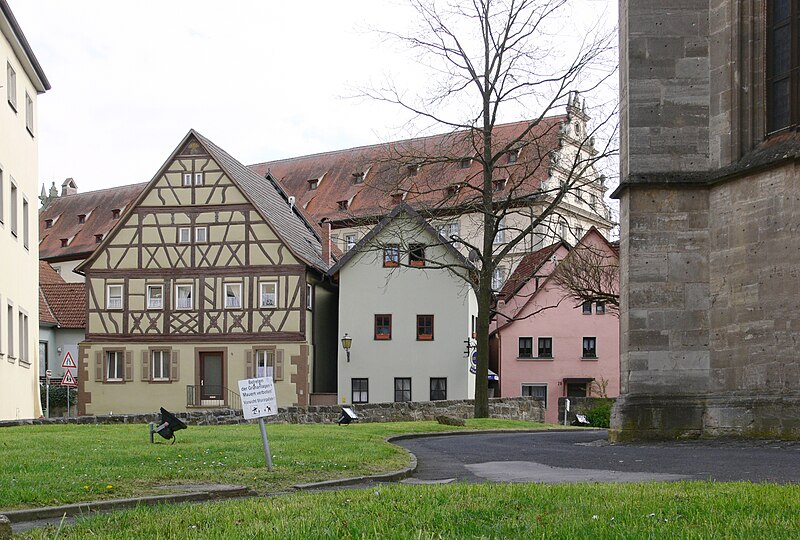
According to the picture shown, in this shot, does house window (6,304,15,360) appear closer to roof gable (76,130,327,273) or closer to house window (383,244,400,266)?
house window (383,244,400,266)

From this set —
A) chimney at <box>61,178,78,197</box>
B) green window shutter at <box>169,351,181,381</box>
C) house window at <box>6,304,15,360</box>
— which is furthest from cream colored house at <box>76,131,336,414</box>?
chimney at <box>61,178,78,197</box>

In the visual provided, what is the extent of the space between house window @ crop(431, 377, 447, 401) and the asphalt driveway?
31070 mm

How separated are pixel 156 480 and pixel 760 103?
11586 millimetres

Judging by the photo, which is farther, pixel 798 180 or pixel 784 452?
pixel 798 180

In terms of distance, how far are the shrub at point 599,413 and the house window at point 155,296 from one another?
65.4 ft

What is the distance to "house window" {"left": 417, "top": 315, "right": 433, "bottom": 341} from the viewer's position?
50531mm

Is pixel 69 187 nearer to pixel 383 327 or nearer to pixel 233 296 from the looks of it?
pixel 233 296

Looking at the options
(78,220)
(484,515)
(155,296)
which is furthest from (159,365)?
(484,515)

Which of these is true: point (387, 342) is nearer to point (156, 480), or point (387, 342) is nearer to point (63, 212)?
point (156, 480)

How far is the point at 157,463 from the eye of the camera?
12.2m

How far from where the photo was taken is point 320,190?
8244 centimetres

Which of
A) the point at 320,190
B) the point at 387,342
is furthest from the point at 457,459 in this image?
the point at 320,190

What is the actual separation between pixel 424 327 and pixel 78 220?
4586cm

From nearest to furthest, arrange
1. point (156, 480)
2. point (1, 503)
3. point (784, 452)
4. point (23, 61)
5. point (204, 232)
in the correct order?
point (1, 503), point (156, 480), point (784, 452), point (23, 61), point (204, 232)
